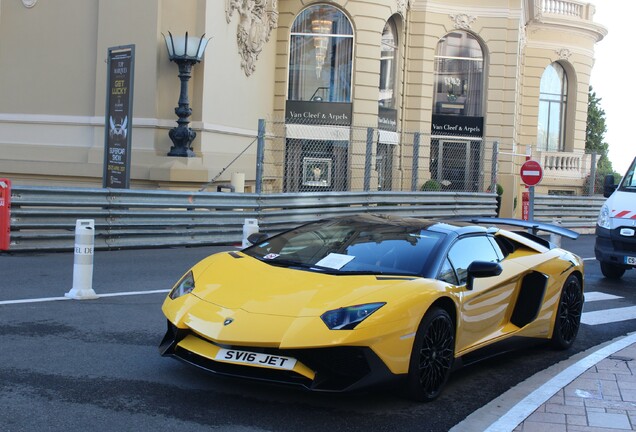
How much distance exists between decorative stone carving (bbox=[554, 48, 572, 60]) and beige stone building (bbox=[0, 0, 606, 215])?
0.04 m

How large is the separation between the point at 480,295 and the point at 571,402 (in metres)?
1.06

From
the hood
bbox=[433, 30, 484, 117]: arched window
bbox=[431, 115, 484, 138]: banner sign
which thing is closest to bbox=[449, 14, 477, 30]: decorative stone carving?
bbox=[433, 30, 484, 117]: arched window

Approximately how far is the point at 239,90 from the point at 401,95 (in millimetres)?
9108

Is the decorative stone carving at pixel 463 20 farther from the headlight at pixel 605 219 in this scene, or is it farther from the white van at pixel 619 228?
the headlight at pixel 605 219

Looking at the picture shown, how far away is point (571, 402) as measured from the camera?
18.7 feet

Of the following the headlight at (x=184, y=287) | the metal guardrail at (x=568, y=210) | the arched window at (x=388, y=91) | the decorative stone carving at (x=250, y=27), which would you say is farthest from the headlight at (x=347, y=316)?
the arched window at (x=388, y=91)

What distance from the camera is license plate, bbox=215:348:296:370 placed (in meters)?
5.08

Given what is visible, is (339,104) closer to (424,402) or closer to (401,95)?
(401,95)

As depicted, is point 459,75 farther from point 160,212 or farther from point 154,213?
point 154,213

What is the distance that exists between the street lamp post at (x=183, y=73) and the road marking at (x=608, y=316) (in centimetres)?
1017

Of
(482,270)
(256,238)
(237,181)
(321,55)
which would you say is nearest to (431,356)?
(482,270)

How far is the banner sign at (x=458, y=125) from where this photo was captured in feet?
103

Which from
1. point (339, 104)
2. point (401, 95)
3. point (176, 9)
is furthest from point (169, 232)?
point (401, 95)

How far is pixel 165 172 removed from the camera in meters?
17.7
